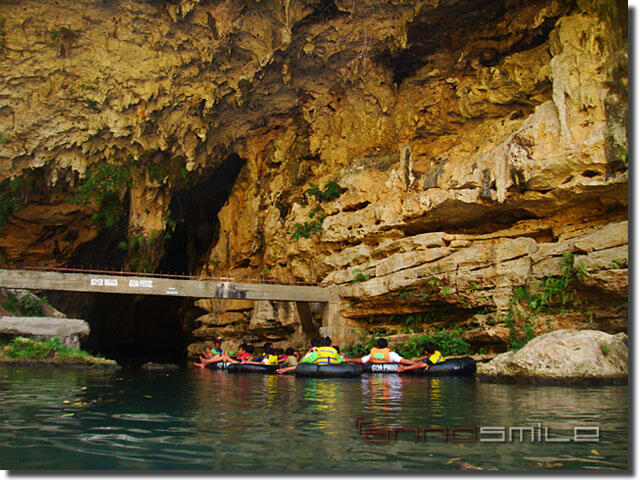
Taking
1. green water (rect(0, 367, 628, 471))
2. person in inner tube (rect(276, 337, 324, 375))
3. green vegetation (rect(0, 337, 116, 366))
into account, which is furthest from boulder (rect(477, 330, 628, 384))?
green vegetation (rect(0, 337, 116, 366))

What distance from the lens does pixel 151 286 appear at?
53.8 ft

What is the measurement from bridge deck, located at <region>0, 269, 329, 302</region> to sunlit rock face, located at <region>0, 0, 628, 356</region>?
1.76 m

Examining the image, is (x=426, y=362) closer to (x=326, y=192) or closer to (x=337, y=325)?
(x=337, y=325)

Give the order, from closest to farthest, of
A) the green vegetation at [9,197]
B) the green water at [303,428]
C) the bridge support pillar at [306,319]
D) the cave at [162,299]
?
the green water at [303,428] < the bridge support pillar at [306,319] < the green vegetation at [9,197] < the cave at [162,299]

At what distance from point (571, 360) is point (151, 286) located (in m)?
12.3

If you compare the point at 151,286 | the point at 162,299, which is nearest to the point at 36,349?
the point at 151,286

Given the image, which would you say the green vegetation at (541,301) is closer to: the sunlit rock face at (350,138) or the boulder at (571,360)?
the sunlit rock face at (350,138)

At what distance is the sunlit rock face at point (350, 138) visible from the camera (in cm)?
1340

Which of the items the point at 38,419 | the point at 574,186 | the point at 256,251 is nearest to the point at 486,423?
the point at 38,419

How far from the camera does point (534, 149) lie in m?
13.9

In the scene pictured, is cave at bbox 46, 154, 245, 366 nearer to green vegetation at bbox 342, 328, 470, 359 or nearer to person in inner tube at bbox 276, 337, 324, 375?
green vegetation at bbox 342, 328, 470, 359

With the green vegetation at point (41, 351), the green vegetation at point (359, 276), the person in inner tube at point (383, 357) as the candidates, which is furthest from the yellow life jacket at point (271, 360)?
the green vegetation at point (41, 351)

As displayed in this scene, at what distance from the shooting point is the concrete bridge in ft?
51.0

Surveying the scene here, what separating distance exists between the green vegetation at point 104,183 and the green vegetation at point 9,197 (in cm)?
201
